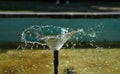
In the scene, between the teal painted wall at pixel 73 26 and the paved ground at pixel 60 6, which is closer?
the teal painted wall at pixel 73 26

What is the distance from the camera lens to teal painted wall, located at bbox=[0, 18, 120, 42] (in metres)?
7.56

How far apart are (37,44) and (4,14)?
39.3 inches

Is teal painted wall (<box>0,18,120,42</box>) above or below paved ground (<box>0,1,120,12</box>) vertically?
above

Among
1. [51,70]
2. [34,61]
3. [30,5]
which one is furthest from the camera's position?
[30,5]

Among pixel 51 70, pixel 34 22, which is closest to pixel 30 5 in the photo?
pixel 34 22

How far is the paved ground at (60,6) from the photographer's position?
12.1 metres

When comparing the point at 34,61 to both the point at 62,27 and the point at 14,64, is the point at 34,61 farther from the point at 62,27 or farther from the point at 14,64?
the point at 62,27

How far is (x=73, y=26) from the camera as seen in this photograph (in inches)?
300

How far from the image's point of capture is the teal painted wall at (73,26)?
24.8 feet

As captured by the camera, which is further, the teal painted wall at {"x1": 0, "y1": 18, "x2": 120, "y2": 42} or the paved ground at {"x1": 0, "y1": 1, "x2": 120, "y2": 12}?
the paved ground at {"x1": 0, "y1": 1, "x2": 120, "y2": 12}

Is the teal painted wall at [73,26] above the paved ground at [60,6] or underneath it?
above

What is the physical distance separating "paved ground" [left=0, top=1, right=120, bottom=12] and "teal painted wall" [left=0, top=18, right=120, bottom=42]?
161 inches

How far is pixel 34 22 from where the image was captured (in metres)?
7.57

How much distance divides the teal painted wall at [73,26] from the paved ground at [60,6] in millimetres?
4094
